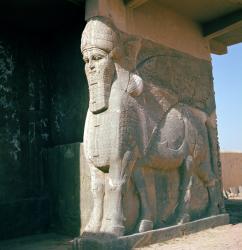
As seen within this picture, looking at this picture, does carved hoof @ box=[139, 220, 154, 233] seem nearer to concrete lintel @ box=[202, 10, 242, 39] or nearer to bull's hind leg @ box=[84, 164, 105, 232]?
bull's hind leg @ box=[84, 164, 105, 232]

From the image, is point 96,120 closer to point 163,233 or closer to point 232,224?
point 163,233

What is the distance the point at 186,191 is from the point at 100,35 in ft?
7.40

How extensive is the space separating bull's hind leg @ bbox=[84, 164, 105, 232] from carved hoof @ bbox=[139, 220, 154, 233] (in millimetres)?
470

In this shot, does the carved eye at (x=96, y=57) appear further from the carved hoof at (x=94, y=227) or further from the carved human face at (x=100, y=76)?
the carved hoof at (x=94, y=227)

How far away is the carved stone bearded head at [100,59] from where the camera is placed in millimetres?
4293

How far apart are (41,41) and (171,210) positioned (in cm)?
331

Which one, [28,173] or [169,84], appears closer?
[169,84]

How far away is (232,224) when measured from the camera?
5551 mm

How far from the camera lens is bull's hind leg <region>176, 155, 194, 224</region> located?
4.85m

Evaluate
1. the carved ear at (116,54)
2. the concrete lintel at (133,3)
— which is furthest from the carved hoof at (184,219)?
the concrete lintel at (133,3)

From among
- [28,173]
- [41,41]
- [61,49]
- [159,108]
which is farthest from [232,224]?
[41,41]

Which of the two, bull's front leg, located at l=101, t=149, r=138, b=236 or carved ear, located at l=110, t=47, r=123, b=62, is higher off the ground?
carved ear, located at l=110, t=47, r=123, b=62

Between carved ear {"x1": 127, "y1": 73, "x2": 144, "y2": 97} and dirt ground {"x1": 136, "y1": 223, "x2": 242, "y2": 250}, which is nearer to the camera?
dirt ground {"x1": 136, "y1": 223, "x2": 242, "y2": 250}

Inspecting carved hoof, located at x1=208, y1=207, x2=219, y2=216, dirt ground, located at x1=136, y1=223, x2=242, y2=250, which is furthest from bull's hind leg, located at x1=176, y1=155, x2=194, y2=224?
carved hoof, located at x1=208, y1=207, x2=219, y2=216
